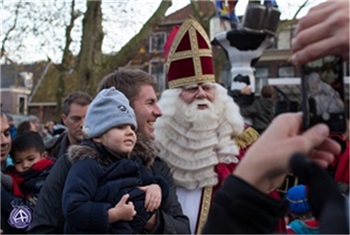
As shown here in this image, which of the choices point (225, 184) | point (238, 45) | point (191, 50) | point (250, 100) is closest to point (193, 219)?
point (191, 50)

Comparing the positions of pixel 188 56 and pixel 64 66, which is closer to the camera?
pixel 188 56

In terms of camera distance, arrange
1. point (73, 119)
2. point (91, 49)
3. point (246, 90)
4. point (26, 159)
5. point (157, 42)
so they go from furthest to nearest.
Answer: point (157, 42)
point (91, 49)
point (246, 90)
point (73, 119)
point (26, 159)

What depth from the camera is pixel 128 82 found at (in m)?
Result: 2.93

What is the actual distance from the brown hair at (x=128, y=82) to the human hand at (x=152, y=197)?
568 mm

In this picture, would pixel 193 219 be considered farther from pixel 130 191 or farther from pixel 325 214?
pixel 325 214

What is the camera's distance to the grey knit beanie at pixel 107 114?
99.7 inches

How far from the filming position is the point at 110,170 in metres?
2.46

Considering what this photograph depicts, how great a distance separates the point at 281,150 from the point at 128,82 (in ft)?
6.59

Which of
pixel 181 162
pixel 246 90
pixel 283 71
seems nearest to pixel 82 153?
pixel 181 162

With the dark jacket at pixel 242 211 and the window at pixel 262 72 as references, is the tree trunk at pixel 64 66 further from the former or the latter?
the window at pixel 262 72

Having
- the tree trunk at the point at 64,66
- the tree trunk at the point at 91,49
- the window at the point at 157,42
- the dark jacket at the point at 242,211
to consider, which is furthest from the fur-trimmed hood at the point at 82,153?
the window at the point at 157,42

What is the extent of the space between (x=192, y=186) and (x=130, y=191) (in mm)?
774

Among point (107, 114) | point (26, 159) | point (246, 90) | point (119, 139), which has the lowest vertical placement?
point (26, 159)

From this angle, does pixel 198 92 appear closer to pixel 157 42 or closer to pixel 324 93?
pixel 324 93
